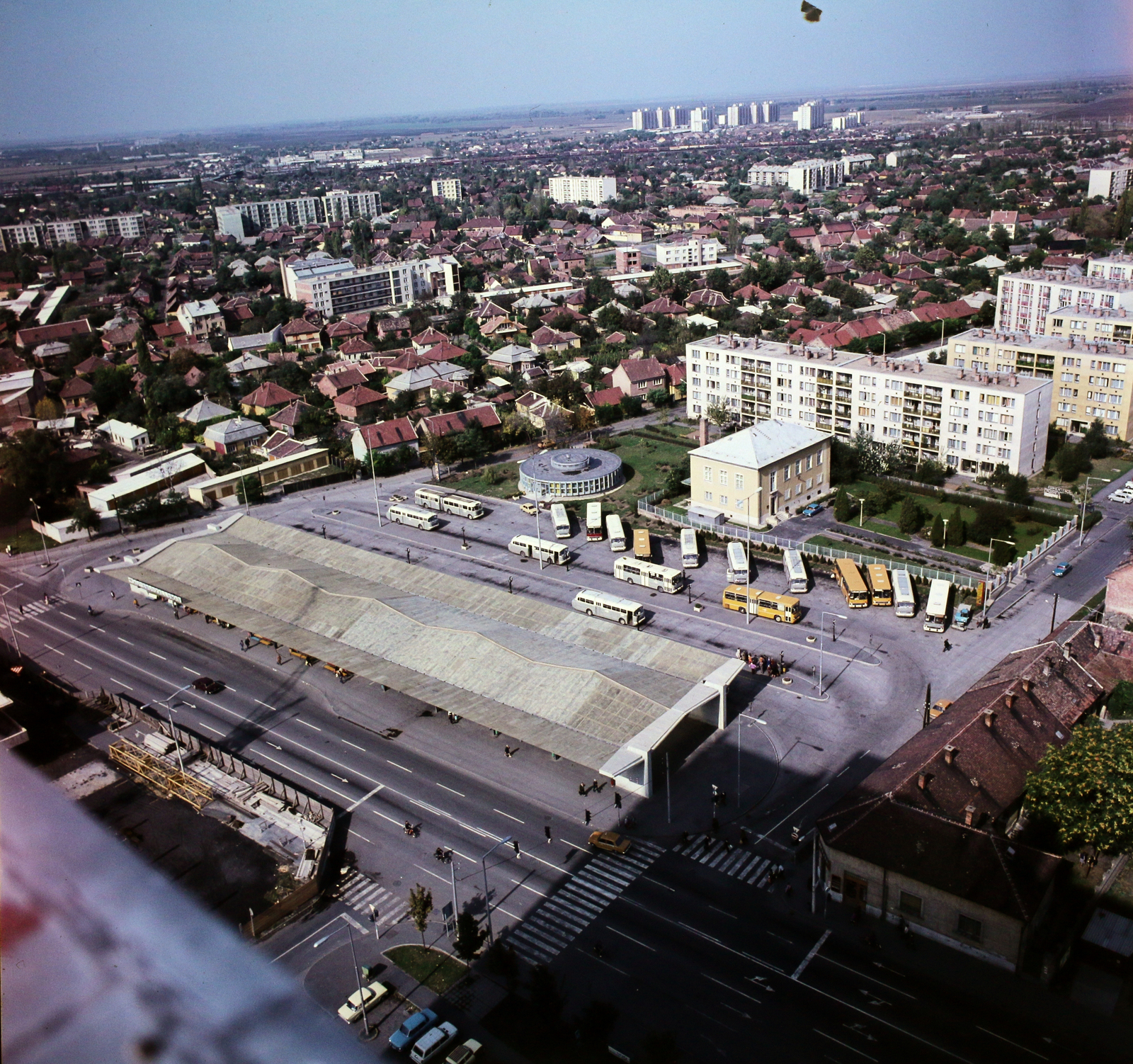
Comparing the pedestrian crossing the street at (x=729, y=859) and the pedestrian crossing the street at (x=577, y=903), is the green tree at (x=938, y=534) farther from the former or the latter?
the pedestrian crossing the street at (x=577, y=903)

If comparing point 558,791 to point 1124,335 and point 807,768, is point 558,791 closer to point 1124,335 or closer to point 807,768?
point 807,768

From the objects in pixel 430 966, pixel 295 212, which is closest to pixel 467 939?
pixel 430 966

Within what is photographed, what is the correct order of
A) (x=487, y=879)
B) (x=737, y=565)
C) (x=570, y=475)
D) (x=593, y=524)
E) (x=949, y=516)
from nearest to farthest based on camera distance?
(x=487, y=879) < (x=737, y=565) < (x=949, y=516) < (x=593, y=524) < (x=570, y=475)

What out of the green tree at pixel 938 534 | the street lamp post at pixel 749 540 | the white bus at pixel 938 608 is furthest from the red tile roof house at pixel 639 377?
the white bus at pixel 938 608

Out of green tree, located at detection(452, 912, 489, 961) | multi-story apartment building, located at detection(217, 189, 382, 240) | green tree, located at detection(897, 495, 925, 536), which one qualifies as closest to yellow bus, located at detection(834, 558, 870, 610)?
green tree, located at detection(897, 495, 925, 536)

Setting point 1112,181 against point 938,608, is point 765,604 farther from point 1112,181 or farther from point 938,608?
point 1112,181

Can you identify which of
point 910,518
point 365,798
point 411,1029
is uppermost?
point 910,518
